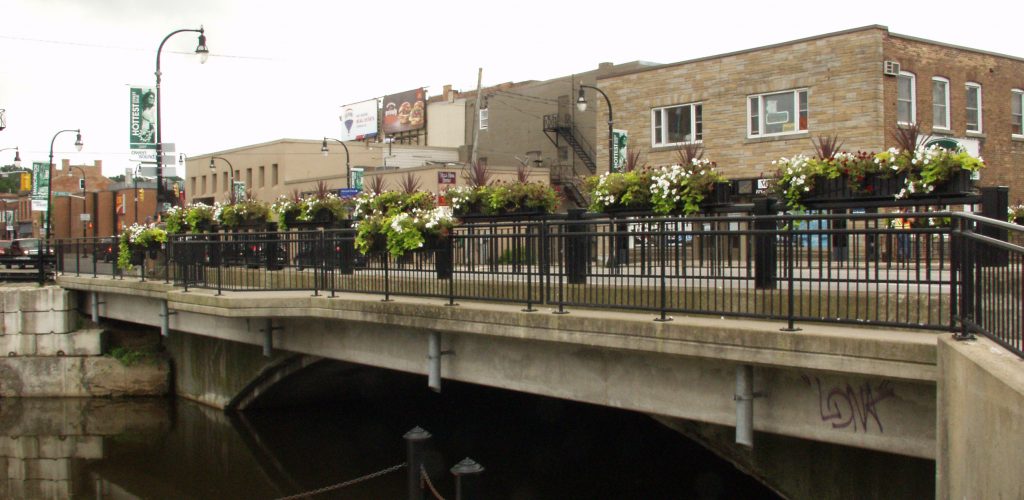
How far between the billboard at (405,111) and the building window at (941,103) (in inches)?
1717

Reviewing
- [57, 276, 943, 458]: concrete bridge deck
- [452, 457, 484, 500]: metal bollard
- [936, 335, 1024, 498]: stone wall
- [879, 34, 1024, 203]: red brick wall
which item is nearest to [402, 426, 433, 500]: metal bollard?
[452, 457, 484, 500]: metal bollard

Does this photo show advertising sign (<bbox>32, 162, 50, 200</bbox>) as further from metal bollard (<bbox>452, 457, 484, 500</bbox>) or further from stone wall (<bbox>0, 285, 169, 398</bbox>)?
metal bollard (<bbox>452, 457, 484, 500</bbox>)

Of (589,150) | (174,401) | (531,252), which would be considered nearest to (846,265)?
(531,252)

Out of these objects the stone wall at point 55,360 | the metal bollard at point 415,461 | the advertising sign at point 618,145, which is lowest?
the stone wall at point 55,360

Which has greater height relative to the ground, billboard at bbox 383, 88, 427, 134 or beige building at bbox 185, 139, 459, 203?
billboard at bbox 383, 88, 427, 134

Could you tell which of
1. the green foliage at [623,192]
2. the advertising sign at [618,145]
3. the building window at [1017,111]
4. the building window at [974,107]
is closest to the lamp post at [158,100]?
the advertising sign at [618,145]

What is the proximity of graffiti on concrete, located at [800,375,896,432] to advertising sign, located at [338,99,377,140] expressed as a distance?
6768cm

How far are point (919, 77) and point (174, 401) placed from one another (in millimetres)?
22131

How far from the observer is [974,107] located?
1148 inches

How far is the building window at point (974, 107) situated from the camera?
2898cm

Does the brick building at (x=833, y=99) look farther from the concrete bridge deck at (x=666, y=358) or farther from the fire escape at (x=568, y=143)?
the concrete bridge deck at (x=666, y=358)

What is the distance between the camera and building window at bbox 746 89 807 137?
28484mm

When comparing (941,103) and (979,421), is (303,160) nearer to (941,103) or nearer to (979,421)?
(941,103)

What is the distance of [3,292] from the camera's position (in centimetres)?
2472
